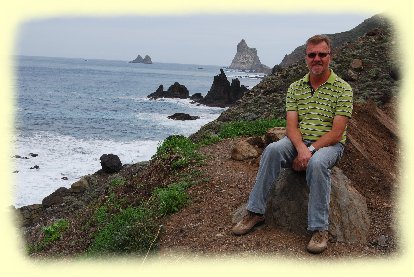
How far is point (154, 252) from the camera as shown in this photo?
7.30 metres

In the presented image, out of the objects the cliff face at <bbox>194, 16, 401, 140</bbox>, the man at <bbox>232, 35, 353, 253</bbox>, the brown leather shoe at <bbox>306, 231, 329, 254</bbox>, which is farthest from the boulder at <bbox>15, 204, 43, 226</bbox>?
the brown leather shoe at <bbox>306, 231, 329, 254</bbox>

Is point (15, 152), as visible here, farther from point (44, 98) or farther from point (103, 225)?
point (44, 98)

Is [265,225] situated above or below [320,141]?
below

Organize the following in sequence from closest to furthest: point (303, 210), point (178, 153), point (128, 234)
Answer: point (303, 210), point (128, 234), point (178, 153)

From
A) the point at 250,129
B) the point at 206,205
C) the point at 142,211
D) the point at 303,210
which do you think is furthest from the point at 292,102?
the point at 250,129

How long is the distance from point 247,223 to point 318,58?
2641 mm

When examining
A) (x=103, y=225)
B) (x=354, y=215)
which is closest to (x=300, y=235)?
(x=354, y=215)

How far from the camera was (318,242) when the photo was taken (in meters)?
6.62

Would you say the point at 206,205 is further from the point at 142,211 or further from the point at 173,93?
the point at 173,93

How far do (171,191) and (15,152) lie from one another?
2318cm

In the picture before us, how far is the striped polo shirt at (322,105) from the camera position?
6938 mm

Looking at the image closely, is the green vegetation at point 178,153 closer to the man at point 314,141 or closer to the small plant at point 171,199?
the small plant at point 171,199

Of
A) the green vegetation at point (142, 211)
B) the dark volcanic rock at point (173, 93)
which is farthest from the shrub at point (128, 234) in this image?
the dark volcanic rock at point (173, 93)

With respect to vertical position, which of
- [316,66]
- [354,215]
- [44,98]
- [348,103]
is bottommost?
[44,98]
